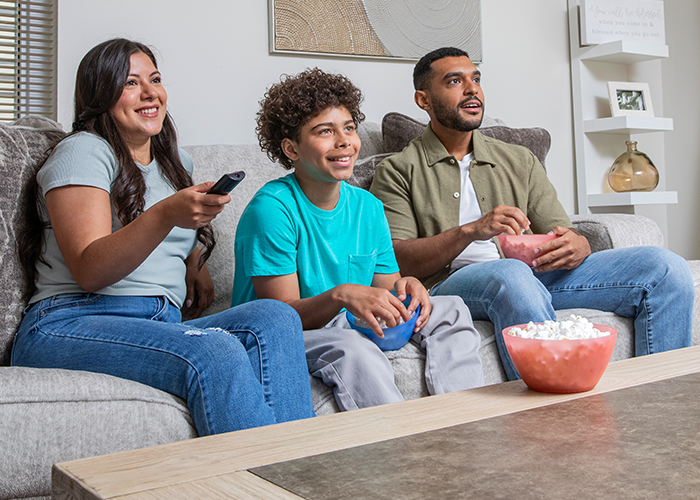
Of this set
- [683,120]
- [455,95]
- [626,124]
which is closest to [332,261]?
[455,95]

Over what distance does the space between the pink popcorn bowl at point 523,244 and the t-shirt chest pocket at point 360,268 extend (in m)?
0.34

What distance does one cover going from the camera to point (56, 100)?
2.11 m

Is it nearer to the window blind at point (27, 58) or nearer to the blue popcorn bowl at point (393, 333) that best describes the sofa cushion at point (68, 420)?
the blue popcorn bowl at point (393, 333)

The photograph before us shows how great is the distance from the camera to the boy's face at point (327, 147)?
1.52 m

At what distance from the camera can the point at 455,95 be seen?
2010mm

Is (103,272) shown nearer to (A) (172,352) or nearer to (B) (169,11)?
(A) (172,352)

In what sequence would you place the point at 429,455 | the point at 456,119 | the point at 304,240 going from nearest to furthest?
the point at 429,455 → the point at 304,240 → the point at 456,119

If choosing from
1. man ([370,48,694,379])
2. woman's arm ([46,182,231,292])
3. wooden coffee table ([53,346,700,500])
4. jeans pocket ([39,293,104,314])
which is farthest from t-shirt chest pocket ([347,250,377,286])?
wooden coffee table ([53,346,700,500])

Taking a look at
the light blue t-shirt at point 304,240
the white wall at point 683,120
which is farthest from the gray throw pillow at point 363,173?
the white wall at point 683,120

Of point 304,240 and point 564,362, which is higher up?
point 304,240

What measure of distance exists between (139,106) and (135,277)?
0.38 meters

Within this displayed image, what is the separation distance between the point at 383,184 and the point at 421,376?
→ 71 centimetres

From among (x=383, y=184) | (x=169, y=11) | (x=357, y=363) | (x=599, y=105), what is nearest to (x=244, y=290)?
(x=357, y=363)

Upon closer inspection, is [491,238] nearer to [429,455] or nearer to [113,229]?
[113,229]
